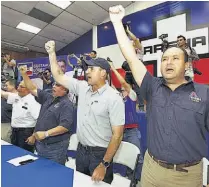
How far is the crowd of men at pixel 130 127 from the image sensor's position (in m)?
1.26

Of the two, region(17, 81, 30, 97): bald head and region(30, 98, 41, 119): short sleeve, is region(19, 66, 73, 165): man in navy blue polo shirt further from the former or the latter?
region(17, 81, 30, 97): bald head

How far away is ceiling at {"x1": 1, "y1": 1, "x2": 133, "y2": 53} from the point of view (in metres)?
5.75

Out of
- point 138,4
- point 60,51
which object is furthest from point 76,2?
point 60,51

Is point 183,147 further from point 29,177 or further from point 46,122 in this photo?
point 46,122

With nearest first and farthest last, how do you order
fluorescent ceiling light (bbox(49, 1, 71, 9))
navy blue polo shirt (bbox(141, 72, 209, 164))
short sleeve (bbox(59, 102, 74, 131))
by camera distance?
1. navy blue polo shirt (bbox(141, 72, 209, 164))
2. short sleeve (bbox(59, 102, 74, 131))
3. fluorescent ceiling light (bbox(49, 1, 71, 9))

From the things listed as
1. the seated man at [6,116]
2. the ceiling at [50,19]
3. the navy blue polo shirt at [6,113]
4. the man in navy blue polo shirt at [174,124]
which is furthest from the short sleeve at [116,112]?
the ceiling at [50,19]

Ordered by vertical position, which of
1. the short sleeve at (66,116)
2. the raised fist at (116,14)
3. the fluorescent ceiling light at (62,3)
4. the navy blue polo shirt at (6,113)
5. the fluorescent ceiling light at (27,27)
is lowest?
the navy blue polo shirt at (6,113)

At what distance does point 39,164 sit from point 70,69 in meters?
3.06

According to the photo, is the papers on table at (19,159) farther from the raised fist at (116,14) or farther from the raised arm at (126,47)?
the raised fist at (116,14)

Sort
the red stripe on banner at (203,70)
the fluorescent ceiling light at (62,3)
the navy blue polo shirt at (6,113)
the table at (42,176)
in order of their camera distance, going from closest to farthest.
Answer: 1. the table at (42,176)
2. the red stripe on banner at (203,70)
3. the navy blue polo shirt at (6,113)
4. the fluorescent ceiling light at (62,3)

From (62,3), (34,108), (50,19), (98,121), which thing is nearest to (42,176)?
(98,121)

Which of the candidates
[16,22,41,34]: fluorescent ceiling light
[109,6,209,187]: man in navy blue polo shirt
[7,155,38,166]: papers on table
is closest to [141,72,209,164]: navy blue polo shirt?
[109,6,209,187]: man in navy blue polo shirt

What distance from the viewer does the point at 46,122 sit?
240cm

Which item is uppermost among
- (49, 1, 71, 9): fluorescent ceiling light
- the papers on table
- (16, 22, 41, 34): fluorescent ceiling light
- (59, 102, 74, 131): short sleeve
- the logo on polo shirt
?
(49, 1, 71, 9): fluorescent ceiling light
